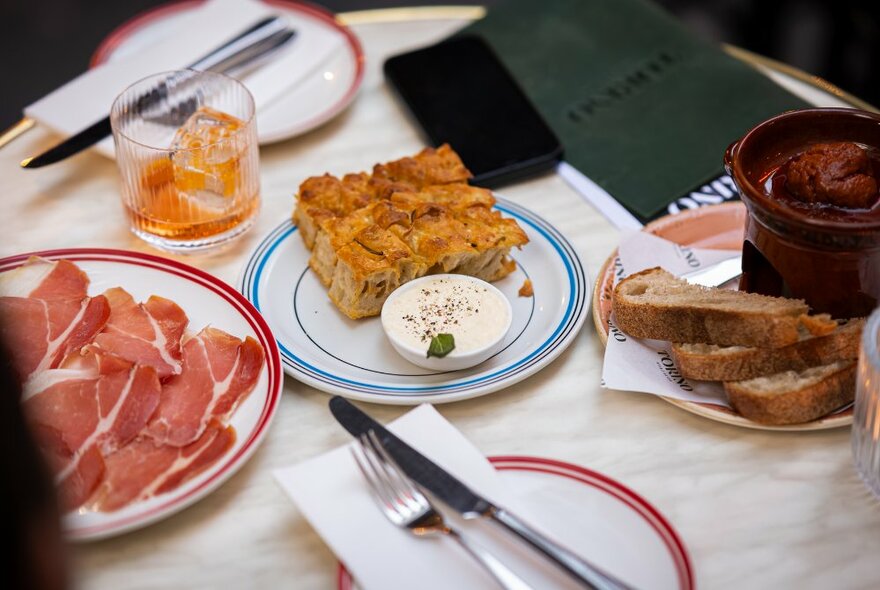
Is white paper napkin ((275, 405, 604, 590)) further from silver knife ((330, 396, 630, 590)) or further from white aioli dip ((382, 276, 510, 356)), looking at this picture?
white aioli dip ((382, 276, 510, 356))

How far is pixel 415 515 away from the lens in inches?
65.4

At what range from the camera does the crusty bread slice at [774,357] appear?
6.27ft

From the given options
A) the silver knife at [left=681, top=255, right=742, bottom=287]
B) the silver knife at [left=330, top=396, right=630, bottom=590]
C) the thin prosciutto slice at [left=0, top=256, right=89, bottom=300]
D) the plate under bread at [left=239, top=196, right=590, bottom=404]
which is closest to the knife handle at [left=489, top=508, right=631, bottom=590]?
the silver knife at [left=330, top=396, right=630, bottom=590]

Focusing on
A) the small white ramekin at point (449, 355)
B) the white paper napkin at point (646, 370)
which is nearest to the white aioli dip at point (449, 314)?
the small white ramekin at point (449, 355)

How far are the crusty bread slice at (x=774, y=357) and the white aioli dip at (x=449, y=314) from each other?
0.42 metres

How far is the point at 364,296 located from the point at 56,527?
122 centimetres

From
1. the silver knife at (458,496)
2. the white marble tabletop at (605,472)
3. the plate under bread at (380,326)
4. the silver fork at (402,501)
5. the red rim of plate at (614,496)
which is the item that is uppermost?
the silver knife at (458,496)

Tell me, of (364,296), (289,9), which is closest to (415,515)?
(364,296)

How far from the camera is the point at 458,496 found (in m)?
1.66

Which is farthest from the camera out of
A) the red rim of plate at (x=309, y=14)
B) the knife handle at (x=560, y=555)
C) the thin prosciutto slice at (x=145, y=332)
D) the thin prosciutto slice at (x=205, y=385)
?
the red rim of plate at (x=309, y=14)

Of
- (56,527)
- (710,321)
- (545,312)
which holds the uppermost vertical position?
(56,527)

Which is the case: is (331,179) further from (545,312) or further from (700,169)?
(700,169)

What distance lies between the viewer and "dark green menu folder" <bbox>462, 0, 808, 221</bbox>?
9.04 ft

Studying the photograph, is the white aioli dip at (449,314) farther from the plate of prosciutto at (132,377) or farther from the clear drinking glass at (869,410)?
the clear drinking glass at (869,410)
